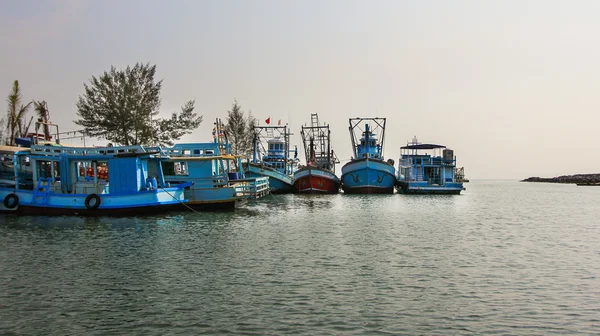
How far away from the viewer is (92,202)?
30.3 meters

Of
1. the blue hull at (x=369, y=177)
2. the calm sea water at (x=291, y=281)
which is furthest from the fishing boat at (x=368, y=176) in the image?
the calm sea water at (x=291, y=281)

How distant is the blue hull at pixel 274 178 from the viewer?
61750 mm

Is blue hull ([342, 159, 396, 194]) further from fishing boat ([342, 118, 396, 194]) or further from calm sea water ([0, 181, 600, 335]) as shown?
calm sea water ([0, 181, 600, 335])

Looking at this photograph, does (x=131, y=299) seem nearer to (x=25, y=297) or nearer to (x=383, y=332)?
(x=25, y=297)

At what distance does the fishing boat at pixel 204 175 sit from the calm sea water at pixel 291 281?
24.9 ft

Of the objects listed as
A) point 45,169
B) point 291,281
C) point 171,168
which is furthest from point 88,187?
point 291,281

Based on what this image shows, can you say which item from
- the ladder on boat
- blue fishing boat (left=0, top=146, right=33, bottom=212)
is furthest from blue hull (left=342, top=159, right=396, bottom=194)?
the ladder on boat

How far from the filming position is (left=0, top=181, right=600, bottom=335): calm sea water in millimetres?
10745

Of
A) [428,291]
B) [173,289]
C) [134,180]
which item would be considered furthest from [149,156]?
[428,291]

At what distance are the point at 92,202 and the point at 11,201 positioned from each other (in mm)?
5479

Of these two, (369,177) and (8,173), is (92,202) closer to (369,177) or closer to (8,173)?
(8,173)

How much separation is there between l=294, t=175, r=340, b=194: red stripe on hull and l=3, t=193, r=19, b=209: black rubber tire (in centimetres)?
3662

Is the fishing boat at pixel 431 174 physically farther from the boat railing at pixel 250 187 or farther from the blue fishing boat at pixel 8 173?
the blue fishing boat at pixel 8 173

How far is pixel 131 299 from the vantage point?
12.4 m
